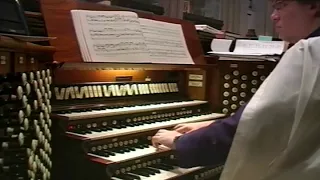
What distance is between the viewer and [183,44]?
317 centimetres

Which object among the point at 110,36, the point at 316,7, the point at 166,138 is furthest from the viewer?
the point at 110,36

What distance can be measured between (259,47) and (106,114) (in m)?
1.61

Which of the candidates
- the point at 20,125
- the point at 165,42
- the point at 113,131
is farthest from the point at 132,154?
the point at 165,42

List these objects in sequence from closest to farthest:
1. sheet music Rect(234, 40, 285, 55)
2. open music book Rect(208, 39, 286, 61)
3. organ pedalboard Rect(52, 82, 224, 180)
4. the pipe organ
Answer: the pipe organ < organ pedalboard Rect(52, 82, 224, 180) < open music book Rect(208, 39, 286, 61) < sheet music Rect(234, 40, 285, 55)

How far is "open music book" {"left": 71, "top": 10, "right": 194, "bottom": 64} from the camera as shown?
2365mm

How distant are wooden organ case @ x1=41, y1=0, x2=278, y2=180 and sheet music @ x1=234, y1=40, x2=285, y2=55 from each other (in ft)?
2.01

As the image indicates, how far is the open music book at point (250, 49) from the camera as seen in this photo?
332cm

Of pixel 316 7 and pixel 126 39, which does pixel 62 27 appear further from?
pixel 316 7

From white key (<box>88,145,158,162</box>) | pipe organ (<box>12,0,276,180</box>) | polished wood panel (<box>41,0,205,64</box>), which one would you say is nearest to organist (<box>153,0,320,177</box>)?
pipe organ (<box>12,0,276,180</box>)

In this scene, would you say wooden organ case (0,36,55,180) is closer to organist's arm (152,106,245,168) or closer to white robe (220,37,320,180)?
organist's arm (152,106,245,168)

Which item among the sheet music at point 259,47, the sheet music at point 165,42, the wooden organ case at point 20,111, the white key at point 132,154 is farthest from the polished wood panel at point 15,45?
the sheet music at point 259,47

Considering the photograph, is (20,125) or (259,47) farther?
(259,47)

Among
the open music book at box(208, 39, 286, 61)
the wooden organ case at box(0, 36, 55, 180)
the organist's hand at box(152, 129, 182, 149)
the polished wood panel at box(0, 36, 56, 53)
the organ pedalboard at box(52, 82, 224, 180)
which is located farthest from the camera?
the open music book at box(208, 39, 286, 61)

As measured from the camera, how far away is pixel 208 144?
5.12 ft
